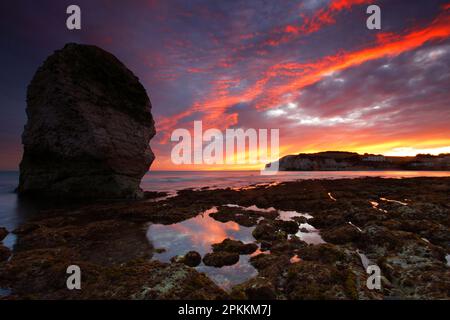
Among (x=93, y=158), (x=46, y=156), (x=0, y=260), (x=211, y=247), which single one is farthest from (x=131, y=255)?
(x=46, y=156)

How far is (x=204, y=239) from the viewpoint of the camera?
12.9 metres

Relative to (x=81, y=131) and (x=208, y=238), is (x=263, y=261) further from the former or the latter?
(x=81, y=131)

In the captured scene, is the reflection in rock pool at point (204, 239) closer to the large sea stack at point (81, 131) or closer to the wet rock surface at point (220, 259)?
the wet rock surface at point (220, 259)

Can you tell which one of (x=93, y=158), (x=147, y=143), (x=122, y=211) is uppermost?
(x=147, y=143)

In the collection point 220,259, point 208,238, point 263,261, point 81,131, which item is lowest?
point 208,238

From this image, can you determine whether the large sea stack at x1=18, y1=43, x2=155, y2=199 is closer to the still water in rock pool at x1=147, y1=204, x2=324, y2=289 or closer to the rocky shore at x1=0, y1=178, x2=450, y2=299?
the rocky shore at x1=0, y1=178, x2=450, y2=299

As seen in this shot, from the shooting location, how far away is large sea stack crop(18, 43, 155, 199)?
95.2 feet

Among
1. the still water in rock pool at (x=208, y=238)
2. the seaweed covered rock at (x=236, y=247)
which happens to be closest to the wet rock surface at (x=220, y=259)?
the still water in rock pool at (x=208, y=238)

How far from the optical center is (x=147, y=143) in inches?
1385

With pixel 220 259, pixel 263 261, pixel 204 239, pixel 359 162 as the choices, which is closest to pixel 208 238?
pixel 204 239

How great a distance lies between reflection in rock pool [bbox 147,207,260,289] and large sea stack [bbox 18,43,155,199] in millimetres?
18066

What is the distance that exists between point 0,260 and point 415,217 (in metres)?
23.3

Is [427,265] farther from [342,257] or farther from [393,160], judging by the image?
[393,160]

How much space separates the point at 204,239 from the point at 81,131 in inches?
1014
